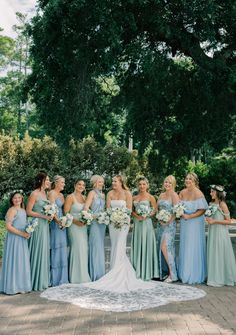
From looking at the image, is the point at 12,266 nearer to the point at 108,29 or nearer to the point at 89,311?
the point at 89,311

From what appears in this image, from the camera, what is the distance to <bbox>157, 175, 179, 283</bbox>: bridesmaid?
10.4 metres

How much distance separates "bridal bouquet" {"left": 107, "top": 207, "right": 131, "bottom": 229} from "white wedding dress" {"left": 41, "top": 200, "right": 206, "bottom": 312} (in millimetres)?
214

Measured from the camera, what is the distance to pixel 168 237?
1054 centimetres

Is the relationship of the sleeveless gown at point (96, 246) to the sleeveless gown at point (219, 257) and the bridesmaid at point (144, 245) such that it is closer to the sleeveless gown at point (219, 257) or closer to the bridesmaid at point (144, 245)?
the bridesmaid at point (144, 245)

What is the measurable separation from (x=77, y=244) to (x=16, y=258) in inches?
51.9

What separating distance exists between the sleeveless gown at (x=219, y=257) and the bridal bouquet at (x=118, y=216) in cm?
183

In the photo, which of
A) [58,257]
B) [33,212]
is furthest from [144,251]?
[33,212]

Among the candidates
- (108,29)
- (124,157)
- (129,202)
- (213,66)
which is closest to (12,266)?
(129,202)

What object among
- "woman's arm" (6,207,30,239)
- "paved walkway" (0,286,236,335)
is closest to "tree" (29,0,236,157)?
"woman's arm" (6,207,30,239)

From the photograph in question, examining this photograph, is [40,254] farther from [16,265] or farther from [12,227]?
[12,227]

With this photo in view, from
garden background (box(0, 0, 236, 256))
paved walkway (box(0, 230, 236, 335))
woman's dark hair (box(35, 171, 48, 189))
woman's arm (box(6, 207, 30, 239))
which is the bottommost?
paved walkway (box(0, 230, 236, 335))

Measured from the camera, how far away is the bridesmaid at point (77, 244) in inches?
396

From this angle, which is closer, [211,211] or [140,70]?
[211,211]

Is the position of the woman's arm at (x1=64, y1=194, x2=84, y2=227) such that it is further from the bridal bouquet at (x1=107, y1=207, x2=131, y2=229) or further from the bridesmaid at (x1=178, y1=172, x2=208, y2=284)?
the bridesmaid at (x1=178, y1=172, x2=208, y2=284)
